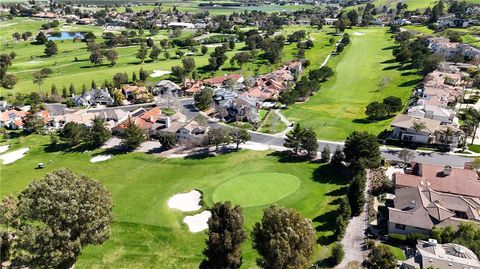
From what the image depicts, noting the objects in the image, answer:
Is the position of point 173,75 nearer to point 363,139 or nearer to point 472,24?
point 363,139

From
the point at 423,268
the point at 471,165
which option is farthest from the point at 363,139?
the point at 423,268

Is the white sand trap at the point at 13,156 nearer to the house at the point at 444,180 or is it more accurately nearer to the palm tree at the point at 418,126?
the house at the point at 444,180

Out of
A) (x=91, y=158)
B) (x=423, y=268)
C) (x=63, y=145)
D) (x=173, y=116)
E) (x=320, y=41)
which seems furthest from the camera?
(x=320, y=41)

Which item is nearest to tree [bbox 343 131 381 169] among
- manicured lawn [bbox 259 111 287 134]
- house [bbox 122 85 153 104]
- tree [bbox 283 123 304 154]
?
tree [bbox 283 123 304 154]

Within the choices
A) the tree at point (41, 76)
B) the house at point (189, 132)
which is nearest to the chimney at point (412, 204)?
the house at point (189, 132)

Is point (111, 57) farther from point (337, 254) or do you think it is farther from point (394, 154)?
point (337, 254)
